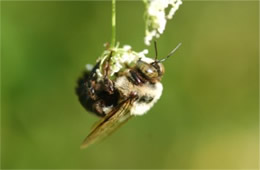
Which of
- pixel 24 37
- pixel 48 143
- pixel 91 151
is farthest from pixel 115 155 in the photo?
pixel 24 37


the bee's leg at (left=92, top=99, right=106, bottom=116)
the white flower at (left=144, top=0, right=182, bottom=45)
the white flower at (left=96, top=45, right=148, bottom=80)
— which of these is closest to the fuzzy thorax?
the bee's leg at (left=92, top=99, right=106, bottom=116)

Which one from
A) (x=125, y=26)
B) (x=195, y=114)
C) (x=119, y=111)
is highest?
(x=125, y=26)

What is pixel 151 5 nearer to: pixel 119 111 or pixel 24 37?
pixel 119 111

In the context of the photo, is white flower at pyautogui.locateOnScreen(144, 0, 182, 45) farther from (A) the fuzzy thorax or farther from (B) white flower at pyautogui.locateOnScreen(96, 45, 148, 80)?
(A) the fuzzy thorax

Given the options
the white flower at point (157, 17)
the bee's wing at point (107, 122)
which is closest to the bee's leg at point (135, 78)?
the bee's wing at point (107, 122)

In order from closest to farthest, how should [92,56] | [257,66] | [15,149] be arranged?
[15,149]
[92,56]
[257,66]

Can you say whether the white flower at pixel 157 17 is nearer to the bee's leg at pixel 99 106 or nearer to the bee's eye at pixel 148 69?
the bee's eye at pixel 148 69
